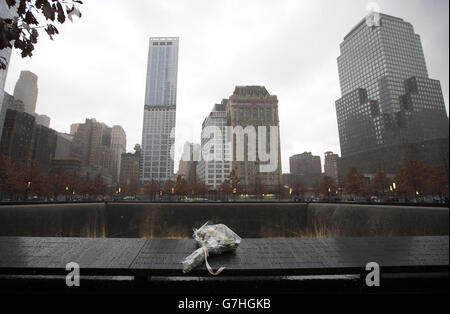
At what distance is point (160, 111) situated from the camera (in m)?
136

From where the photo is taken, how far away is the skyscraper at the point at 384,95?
3760 inches

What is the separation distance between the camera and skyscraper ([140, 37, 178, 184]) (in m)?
127

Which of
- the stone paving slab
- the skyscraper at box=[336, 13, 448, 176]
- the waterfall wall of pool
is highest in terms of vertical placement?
the skyscraper at box=[336, 13, 448, 176]

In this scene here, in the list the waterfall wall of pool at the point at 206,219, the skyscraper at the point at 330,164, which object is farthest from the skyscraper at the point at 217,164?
the skyscraper at the point at 330,164

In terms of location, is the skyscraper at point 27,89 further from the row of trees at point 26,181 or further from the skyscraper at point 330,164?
the skyscraper at point 330,164

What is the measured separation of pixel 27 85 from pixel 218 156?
333 feet

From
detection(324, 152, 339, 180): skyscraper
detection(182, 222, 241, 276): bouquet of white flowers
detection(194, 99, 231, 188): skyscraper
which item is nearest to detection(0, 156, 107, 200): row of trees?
detection(182, 222, 241, 276): bouquet of white flowers

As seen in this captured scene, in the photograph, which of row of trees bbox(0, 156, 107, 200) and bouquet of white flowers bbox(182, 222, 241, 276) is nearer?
bouquet of white flowers bbox(182, 222, 241, 276)

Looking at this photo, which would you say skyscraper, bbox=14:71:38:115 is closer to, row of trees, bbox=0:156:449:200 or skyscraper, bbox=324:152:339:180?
row of trees, bbox=0:156:449:200

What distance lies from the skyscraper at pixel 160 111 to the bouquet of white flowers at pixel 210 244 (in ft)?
421

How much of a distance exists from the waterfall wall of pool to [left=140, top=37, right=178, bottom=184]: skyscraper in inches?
4376

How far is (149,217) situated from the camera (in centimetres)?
1828

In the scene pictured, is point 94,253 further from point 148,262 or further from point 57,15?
point 57,15
